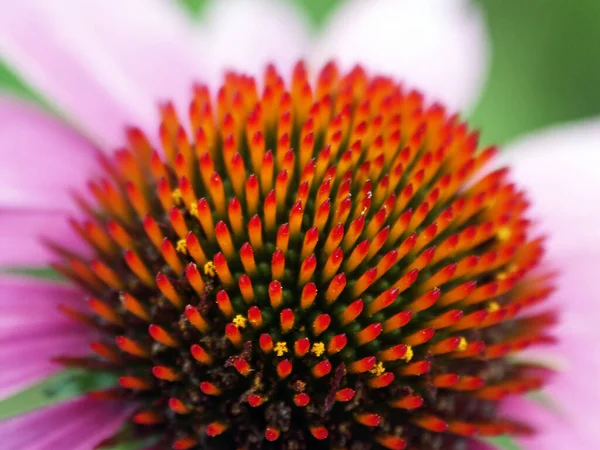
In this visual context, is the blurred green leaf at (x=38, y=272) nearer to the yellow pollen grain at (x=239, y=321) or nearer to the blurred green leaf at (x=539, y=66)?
the yellow pollen grain at (x=239, y=321)

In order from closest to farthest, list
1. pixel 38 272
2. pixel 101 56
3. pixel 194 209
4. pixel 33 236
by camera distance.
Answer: pixel 194 209, pixel 33 236, pixel 101 56, pixel 38 272

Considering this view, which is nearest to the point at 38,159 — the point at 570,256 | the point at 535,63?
the point at 570,256

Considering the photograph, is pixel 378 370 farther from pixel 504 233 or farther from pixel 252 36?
pixel 252 36

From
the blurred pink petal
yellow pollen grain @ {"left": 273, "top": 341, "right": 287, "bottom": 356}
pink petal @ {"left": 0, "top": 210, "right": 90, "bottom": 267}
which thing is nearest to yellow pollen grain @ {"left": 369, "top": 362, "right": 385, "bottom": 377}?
yellow pollen grain @ {"left": 273, "top": 341, "right": 287, "bottom": 356}

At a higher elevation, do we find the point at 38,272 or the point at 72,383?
the point at 38,272

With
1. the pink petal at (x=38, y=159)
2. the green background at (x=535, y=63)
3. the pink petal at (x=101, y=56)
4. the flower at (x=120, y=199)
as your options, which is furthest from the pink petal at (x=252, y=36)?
the pink petal at (x=38, y=159)

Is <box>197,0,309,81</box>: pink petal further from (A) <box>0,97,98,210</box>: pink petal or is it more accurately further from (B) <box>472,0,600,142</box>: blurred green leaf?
(B) <box>472,0,600,142</box>: blurred green leaf

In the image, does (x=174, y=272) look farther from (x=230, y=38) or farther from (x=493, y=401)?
(x=230, y=38)
